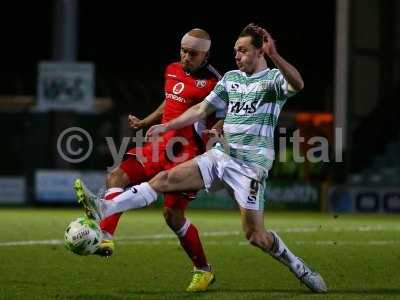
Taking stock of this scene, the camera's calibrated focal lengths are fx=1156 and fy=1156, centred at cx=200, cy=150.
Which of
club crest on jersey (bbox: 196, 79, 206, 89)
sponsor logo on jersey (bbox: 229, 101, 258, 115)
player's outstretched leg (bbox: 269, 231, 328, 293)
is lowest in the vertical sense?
player's outstretched leg (bbox: 269, 231, 328, 293)

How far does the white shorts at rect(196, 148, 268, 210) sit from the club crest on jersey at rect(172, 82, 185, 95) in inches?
43.7

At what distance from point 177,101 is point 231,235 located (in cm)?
580

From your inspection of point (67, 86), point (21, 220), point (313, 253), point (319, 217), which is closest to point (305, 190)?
point (319, 217)

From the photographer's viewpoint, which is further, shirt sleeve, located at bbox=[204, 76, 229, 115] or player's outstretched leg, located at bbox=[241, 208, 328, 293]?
shirt sleeve, located at bbox=[204, 76, 229, 115]

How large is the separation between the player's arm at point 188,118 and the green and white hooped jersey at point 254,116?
9.9 inches

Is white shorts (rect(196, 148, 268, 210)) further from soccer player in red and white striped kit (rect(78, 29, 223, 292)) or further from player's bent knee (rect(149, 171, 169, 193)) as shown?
soccer player in red and white striped kit (rect(78, 29, 223, 292))

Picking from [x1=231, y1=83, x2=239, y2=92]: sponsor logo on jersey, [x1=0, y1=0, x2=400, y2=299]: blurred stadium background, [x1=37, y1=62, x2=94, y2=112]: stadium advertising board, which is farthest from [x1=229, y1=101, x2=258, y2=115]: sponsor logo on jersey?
[x1=37, y1=62, x2=94, y2=112]: stadium advertising board

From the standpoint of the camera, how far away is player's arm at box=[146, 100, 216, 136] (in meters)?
9.26

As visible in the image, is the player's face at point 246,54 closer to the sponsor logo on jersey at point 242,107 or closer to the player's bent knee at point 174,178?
the sponsor logo on jersey at point 242,107

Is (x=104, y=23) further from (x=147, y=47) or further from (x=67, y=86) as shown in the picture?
(x=67, y=86)

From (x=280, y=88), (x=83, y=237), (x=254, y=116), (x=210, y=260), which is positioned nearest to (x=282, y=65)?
(x=280, y=88)

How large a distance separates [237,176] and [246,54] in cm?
95

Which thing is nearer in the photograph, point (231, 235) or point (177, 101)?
point (177, 101)

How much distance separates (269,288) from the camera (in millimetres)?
9508
